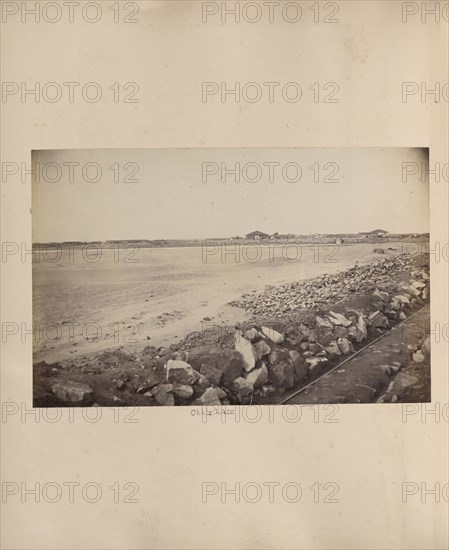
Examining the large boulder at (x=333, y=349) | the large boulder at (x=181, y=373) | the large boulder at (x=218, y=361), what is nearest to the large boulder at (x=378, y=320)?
the large boulder at (x=333, y=349)

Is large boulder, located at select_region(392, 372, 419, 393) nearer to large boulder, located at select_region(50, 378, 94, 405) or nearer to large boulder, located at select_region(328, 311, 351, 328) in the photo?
large boulder, located at select_region(328, 311, 351, 328)

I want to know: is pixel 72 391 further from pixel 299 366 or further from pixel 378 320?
pixel 378 320

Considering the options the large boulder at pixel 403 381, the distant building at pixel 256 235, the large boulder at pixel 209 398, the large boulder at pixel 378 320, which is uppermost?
the distant building at pixel 256 235

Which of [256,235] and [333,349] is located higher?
[256,235]

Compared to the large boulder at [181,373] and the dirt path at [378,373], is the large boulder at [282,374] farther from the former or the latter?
the large boulder at [181,373]

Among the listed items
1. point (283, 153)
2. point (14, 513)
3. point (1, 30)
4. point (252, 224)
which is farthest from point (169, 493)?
point (1, 30)

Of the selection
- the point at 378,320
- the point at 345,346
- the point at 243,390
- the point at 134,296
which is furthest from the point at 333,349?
the point at 134,296
